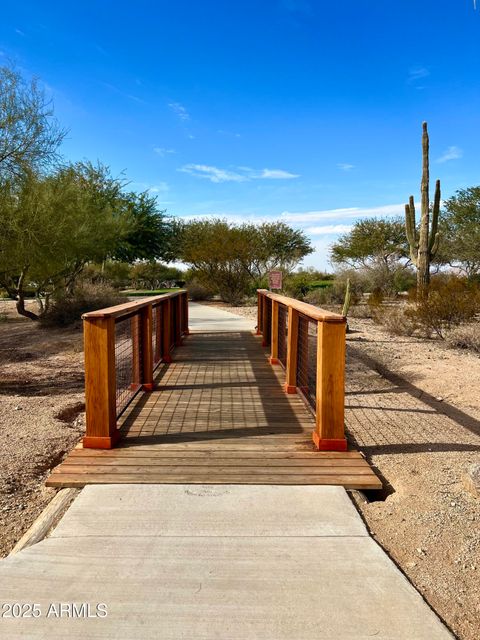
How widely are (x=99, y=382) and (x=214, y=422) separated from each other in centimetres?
137

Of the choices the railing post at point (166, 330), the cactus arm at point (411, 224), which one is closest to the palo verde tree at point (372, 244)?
the cactus arm at point (411, 224)

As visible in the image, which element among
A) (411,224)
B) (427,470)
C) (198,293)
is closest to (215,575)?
(427,470)

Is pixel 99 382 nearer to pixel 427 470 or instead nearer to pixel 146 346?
pixel 146 346

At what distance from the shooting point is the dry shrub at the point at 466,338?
11016mm

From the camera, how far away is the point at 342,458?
13.6 feet

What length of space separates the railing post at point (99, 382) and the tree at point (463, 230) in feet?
100

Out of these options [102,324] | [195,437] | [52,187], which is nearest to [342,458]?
[195,437]

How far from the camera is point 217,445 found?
4.44m

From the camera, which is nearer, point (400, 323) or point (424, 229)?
point (400, 323)

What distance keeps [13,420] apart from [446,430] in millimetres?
4540

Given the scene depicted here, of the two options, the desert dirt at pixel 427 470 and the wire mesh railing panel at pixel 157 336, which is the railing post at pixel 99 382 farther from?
the wire mesh railing panel at pixel 157 336

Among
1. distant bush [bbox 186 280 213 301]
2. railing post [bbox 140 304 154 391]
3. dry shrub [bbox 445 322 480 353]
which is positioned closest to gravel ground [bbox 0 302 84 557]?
railing post [bbox 140 304 154 391]

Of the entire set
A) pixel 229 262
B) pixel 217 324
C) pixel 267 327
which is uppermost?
pixel 229 262

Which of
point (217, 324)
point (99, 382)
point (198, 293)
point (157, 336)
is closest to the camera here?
point (99, 382)
